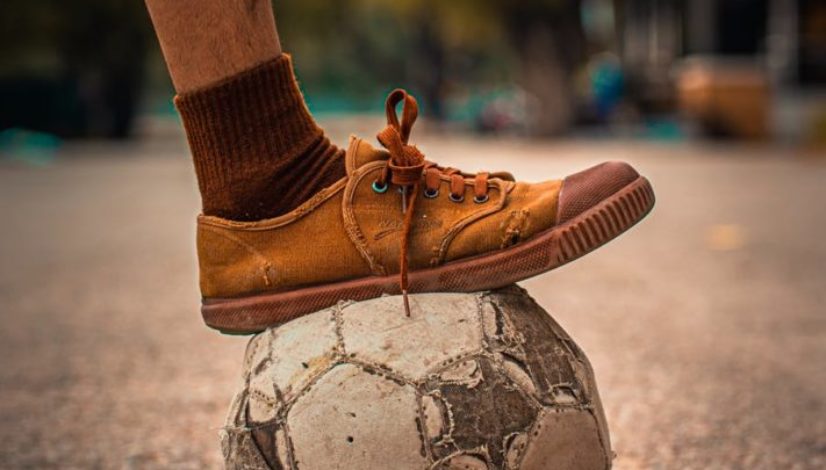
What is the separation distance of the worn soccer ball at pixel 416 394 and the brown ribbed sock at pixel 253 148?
0.98 feet

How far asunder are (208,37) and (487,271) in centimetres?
79

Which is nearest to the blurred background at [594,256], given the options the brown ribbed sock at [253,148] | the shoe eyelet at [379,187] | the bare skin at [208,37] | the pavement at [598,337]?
the pavement at [598,337]

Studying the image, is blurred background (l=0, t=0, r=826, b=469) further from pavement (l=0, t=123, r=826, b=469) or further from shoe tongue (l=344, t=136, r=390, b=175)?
shoe tongue (l=344, t=136, r=390, b=175)

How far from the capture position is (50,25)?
28781 mm

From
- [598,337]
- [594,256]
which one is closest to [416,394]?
[598,337]

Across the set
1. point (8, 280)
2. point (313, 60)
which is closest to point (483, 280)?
point (8, 280)

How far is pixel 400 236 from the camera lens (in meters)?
2.60

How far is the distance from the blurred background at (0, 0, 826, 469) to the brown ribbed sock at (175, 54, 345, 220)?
1067 mm

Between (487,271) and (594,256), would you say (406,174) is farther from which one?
(594,256)

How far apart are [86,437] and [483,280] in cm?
182

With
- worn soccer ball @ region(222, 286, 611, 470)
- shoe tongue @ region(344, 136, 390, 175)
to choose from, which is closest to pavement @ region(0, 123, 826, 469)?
worn soccer ball @ region(222, 286, 611, 470)

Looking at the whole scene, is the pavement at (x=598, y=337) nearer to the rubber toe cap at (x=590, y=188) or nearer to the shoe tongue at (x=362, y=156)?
the rubber toe cap at (x=590, y=188)

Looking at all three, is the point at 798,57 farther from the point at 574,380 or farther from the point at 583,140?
the point at 574,380

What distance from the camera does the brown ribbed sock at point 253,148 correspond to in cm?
266
